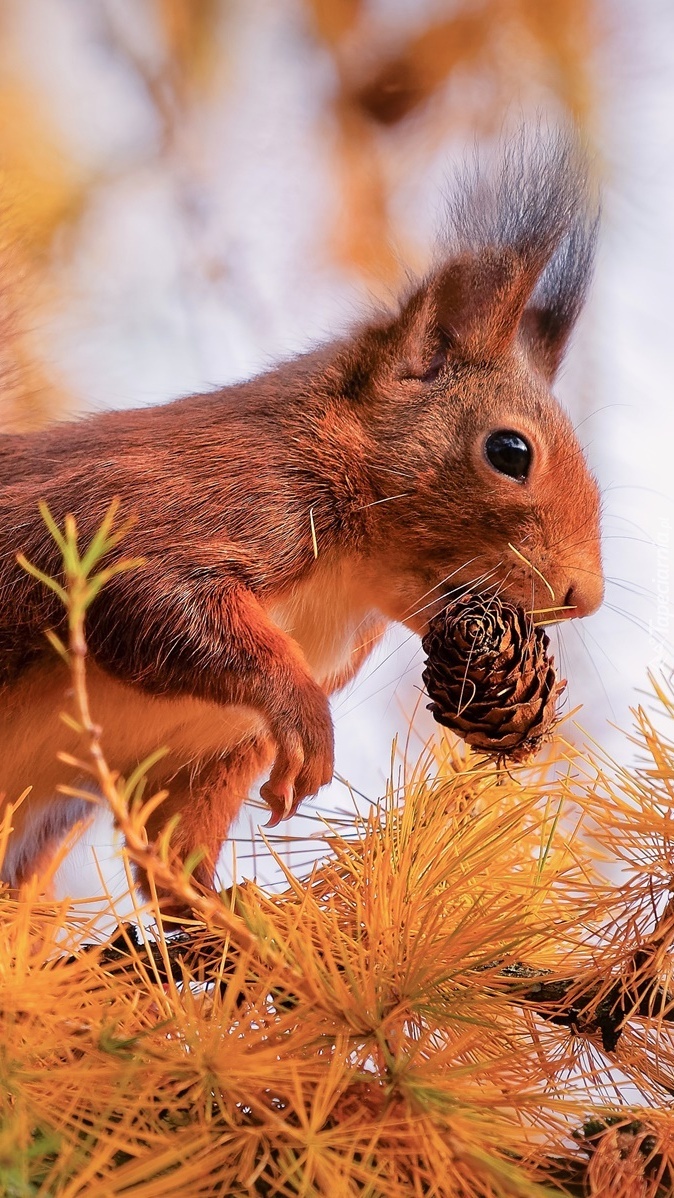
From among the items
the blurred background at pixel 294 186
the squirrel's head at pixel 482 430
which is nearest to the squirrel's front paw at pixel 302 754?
the squirrel's head at pixel 482 430

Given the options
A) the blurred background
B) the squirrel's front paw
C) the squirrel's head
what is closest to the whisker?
the squirrel's head

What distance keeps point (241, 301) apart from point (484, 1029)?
1155 millimetres

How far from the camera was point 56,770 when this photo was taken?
3.04 ft

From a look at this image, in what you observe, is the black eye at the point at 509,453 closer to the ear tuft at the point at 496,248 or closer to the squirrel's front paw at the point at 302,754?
the ear tuft at the point at 496,248

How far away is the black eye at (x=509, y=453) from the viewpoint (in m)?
0.91

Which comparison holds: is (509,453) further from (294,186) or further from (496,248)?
(294,186)

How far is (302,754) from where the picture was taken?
79 cm

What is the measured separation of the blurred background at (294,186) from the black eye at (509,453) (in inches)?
13.9

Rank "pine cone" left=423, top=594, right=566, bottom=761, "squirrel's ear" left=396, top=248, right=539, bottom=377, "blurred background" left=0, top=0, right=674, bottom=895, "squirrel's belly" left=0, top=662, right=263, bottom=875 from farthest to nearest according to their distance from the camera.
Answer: "blurred background" left=0, top=0, right=674, bottom=895 < "squirrel's ear" left=396, top=248, right=539, bottom=377 < "squirrel's belly" left=0, top=662, right=263, bottom=875 < "pine cone" left=423, top=594, right=566, bottom=761

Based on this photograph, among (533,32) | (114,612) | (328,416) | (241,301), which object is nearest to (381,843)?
(114,612)

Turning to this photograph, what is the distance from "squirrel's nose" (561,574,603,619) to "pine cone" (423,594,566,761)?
0.33 ft

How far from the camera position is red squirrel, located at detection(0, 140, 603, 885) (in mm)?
809

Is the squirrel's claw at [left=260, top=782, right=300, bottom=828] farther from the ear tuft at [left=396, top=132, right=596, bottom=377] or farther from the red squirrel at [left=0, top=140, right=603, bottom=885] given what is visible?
the ear tuft at [left=396, top=132, right=596, bottom=377]

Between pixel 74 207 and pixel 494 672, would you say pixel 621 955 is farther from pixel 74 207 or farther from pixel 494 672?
pixel 74 207
